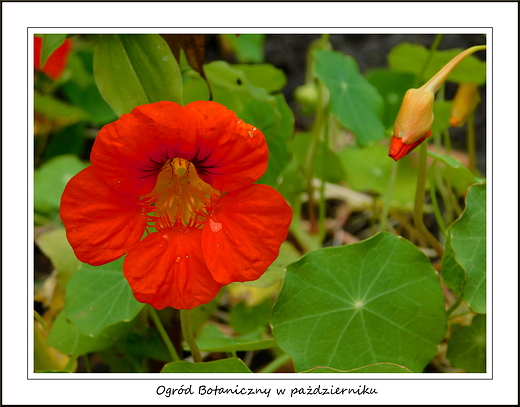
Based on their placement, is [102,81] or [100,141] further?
[102,81]

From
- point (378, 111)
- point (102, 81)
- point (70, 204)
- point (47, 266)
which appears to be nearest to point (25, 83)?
point (102, 81)

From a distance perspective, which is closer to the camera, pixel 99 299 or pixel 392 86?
pixel 99 299

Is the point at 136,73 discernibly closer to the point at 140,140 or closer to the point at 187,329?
the point at 140,140

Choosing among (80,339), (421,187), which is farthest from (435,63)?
(80,339)

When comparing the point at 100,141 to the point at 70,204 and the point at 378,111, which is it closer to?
the point at 70,204

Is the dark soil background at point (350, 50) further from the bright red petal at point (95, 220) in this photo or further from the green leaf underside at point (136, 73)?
the bright red petal at point (95, 220)

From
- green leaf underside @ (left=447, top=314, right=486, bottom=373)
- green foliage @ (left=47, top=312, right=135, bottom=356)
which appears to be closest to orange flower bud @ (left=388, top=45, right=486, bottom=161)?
green leaf underside @ (left=447, top=314, right=486, bottom=373)
